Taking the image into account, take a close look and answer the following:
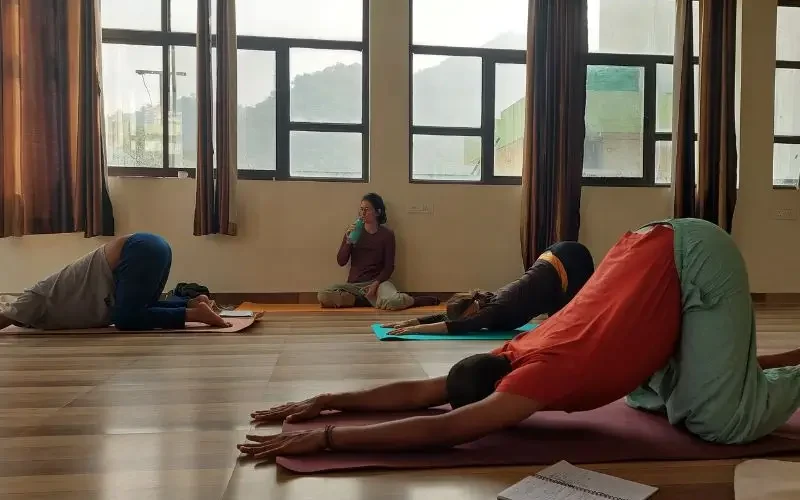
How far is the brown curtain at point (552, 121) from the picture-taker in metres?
5.27

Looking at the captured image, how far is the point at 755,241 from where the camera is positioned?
18.6ft

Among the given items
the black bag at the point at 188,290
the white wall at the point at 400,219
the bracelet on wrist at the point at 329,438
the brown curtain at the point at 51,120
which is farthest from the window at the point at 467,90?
the bracelet on wrist at the point at 329,438

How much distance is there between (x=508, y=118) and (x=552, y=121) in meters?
0.42

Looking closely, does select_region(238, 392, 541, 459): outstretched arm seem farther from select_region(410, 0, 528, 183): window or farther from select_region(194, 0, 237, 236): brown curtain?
select_region(410, 0, 528, 183): window

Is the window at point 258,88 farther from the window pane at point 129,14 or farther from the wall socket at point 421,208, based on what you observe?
the wall socket at point 421,208

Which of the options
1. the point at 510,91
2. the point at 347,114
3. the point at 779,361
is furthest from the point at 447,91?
the point at 779,361

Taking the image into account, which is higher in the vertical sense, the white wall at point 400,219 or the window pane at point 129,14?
the window pane at point 129,14

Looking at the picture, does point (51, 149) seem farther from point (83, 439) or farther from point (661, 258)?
point (661, 258)

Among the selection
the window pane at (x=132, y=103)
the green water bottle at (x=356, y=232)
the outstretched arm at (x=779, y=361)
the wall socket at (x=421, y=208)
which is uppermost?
the window pane at (x=132, y=103)

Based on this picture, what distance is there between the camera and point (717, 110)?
5441 millimetres

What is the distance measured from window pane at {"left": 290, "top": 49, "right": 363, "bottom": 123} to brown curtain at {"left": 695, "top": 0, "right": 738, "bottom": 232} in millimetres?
3067

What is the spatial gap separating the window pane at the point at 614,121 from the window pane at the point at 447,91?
3.50 feet

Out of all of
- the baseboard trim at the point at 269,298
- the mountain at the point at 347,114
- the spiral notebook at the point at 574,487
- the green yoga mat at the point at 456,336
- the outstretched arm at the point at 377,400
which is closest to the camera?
the spiral notebook at the point at 574,487

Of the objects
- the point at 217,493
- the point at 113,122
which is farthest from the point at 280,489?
the point at 113,122
